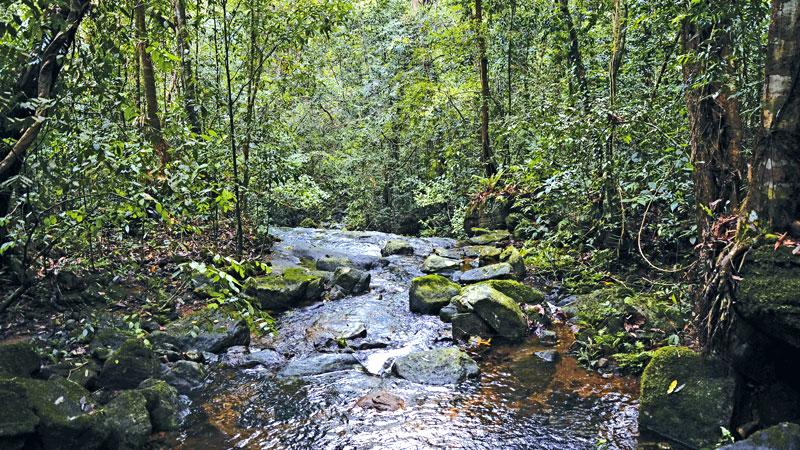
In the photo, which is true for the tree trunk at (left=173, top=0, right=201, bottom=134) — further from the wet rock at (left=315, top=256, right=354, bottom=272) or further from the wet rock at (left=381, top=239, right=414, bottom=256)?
the wet rock at (left=381, top=239, right=414, bottom=256)

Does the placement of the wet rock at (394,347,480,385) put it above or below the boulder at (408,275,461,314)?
below

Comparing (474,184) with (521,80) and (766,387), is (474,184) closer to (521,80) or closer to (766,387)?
(521,80)

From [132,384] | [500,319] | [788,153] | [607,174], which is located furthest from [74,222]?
[607,174]

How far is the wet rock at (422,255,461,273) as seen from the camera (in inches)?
433

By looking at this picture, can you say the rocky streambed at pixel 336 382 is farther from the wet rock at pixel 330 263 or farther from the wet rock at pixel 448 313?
the wet rock at pixel 330 263

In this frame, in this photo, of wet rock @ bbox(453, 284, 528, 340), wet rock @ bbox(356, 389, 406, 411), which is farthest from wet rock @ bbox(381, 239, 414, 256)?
wet rock @ bbox(356, 389, 406, 411)

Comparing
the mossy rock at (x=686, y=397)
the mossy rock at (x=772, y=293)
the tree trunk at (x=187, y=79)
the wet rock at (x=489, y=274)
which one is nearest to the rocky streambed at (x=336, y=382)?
the mossy rock at (x=686, y=397)

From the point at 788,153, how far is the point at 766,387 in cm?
196

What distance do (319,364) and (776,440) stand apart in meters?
4.85

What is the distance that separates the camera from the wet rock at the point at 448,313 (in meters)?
8.17

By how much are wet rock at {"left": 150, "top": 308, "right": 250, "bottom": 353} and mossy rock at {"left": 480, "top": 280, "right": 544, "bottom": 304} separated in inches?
156

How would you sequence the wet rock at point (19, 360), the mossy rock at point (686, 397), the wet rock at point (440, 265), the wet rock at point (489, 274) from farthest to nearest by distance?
the wet rock at point (440, 265) < the wet rock at point (489, 274) < the wet rock at point (19, 360) < the mossy rock at point (686, 397)

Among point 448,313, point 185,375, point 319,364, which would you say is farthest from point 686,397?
point 185,375

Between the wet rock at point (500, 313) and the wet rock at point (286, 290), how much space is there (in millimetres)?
3097
